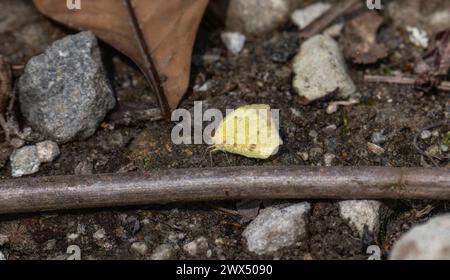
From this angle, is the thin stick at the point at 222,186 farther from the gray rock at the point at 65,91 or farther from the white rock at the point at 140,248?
the gray rock at the point at 65,91

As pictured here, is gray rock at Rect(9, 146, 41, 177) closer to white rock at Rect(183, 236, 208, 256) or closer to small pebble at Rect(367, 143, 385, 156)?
white rock at Rect(183, 236, 208, 256)

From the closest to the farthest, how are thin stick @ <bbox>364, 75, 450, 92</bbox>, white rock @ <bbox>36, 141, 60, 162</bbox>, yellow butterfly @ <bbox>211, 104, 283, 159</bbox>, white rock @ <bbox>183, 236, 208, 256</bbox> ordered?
white rock @ <bbox>183, 236, 208, 256</bbox>
yellow butterfly @ <bbox>211, 104, 283, 159</bbox>
white rock @ <bbox>36, 141, 60, 162</bbox>
thin stick @ <bbox>364, 75, 450, 92</bbox>

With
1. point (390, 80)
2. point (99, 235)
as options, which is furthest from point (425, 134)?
point (99, 235)

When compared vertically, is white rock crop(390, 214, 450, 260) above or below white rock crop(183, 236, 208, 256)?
above

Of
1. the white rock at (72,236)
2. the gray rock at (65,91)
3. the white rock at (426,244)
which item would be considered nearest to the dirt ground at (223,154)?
the white rock at (72,236)

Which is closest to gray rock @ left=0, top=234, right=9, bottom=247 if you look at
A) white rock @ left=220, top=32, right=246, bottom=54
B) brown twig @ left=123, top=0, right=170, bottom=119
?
brown twig @ left=123, top=0, right=170, bottom=119

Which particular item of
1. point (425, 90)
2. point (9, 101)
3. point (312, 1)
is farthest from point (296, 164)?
point (9, 101)
